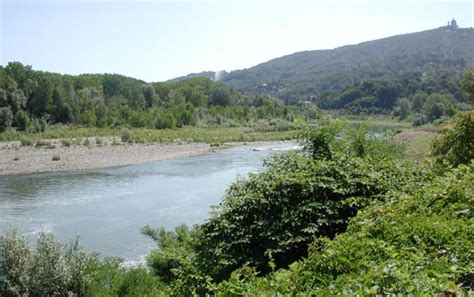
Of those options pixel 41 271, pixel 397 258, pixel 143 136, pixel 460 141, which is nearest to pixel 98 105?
pixel 143 136

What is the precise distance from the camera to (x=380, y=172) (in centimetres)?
1105

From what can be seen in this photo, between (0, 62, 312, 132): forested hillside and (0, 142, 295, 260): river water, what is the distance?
3997cm

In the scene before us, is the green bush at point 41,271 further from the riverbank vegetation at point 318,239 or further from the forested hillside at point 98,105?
the forested hillside at point 98,105

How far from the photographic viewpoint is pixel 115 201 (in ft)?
97.7

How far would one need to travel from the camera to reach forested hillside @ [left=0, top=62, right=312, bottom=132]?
82700 millimetres

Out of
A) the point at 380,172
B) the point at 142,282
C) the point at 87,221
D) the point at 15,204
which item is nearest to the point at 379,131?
the point at 380,172

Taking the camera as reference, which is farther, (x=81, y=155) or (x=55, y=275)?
(x=81, y=155)

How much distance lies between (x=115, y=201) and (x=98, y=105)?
74.6 metres

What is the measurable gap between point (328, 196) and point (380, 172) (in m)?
1.70

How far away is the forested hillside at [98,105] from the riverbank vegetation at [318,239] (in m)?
66.5

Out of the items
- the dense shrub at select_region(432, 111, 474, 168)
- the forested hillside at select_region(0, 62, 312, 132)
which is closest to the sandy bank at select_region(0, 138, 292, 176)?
the forested hillside at select_region(0, 62, 312, 132)

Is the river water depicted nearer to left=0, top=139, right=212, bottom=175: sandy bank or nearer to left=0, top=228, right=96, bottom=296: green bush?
left=0, top=139, right=212, bottom=175: sandy bank

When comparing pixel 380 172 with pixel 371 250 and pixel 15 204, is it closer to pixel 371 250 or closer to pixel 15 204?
pixel 371 250

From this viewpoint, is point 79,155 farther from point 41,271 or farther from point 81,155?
point 41,271
